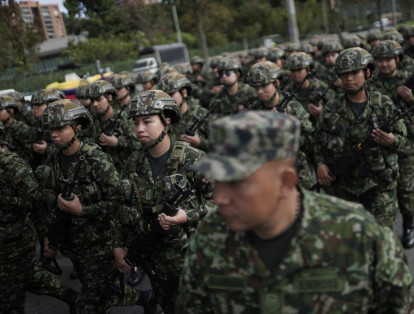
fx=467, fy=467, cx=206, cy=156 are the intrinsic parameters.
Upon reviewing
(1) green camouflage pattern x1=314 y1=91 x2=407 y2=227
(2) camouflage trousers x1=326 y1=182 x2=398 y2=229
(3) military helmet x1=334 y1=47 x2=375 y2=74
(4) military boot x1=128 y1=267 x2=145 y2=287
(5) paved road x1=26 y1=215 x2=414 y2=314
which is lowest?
(5) paved road x1=26 y1=215 x2=414 y2=314

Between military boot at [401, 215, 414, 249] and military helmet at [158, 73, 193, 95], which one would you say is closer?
military boot at [401, 215, 414, 249]

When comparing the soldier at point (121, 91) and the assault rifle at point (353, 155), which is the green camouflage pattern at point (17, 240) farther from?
the soldier at point (121, 91)

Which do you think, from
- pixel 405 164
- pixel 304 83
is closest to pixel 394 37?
pixel 304 83

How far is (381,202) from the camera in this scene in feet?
13.8

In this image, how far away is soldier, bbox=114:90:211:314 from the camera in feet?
10.9

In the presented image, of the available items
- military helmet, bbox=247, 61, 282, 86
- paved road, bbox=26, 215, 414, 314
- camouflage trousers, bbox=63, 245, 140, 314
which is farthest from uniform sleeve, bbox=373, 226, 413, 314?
military helmet, bbox=247, 61, 282, 86

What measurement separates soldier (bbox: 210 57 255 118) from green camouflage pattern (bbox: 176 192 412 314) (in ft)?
18.6

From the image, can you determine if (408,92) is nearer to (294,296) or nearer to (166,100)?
(166,100)

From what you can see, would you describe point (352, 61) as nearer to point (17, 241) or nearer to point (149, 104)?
point (149, 104)

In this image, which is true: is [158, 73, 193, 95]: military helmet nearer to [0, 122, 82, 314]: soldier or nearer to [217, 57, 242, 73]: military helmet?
[217, 57, 242, 73]: military helmet

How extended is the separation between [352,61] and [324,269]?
9.99 feet

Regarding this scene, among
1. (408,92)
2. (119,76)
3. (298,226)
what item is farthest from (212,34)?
(298,226)

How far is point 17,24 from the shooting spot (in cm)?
1462

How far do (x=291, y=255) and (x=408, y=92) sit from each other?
165 inches
